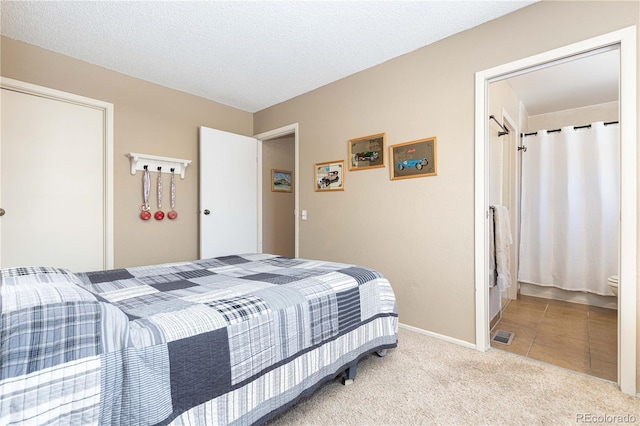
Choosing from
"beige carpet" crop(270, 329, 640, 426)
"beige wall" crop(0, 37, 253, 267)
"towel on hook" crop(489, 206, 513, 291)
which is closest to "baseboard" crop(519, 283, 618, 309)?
"towel on hook" crop(489, 206, 513, 291)

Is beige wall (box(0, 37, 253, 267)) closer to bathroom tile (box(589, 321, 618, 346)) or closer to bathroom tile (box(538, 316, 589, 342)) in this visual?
bathroom tile (box(538, 316, 589, 342))

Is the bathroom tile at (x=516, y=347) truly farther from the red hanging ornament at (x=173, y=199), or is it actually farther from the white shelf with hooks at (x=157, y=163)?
the white shelf with hooks at (x=157, y=163)

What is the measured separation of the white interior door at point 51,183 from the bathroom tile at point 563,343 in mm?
3947

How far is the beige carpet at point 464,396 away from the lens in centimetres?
145

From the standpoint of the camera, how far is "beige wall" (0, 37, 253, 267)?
254 cm

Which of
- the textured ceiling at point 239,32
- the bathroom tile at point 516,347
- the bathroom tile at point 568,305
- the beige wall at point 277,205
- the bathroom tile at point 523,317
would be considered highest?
the textured ceiling at point 239,32

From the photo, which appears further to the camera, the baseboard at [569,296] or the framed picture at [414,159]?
the baseboard at [569,296]

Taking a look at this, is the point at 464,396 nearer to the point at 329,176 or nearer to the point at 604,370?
the point at 604,370

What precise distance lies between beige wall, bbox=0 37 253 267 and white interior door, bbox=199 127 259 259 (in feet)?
0.57

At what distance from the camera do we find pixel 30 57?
2.47m

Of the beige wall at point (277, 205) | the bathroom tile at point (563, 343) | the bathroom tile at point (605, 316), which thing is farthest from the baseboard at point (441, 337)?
the beige wall at point (277, 205)

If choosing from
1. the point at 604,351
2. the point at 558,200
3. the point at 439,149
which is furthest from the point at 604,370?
the point at 558,200

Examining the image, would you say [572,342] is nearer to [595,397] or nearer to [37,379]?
[595,397]

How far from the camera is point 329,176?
326cm
